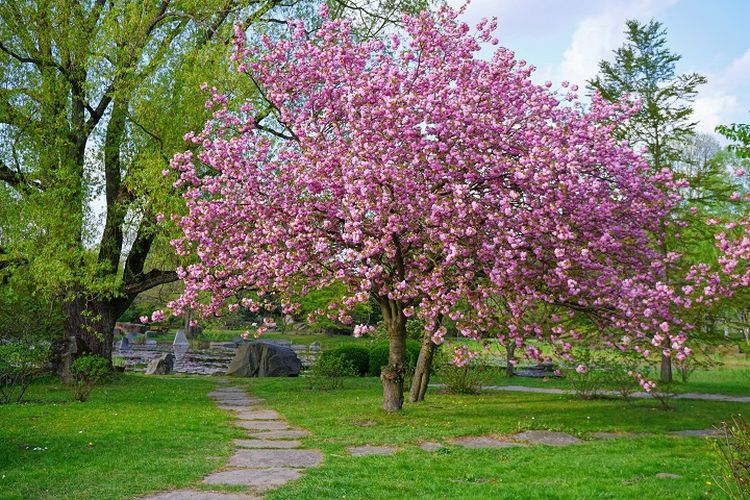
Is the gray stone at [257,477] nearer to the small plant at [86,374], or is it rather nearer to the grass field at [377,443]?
the grass field at [377,443]

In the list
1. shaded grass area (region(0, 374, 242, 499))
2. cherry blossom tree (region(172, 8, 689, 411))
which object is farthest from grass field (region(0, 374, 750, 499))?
cherry blossom tree (region(172, 8, 689, 411))

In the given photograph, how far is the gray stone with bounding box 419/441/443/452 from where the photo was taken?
435 inches

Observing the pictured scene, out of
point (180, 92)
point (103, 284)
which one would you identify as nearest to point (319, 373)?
point (103, 284)

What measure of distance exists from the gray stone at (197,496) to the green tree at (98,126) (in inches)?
414

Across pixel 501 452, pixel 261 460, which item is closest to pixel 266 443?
pixel 261 460

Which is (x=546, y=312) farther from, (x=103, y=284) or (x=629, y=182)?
(x=103, y=284)

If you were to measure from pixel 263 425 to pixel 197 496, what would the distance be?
6103 mm

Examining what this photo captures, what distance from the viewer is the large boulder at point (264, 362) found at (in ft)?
88.0

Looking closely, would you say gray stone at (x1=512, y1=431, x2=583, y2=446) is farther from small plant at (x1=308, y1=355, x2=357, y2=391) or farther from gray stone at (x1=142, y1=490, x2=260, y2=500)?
small plant at (x1=308, y1=355, x2=357, y2=391)

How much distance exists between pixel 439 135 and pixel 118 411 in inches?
370

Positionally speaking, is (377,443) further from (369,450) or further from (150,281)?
(150,281)

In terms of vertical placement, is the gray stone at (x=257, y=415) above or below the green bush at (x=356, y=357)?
below

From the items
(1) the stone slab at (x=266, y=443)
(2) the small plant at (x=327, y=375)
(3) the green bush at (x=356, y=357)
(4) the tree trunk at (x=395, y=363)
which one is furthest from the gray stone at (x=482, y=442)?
(3) the green bush at (x=356, y=357)

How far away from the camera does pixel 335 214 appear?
503 inches
